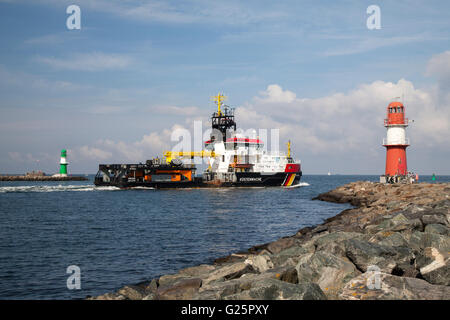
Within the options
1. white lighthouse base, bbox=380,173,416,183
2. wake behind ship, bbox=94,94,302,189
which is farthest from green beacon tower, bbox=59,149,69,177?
white lighthouse base, bbox=380,173,416,183

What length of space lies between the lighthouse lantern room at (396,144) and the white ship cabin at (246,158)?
22.7 metres

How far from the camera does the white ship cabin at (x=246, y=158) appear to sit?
2286 inches

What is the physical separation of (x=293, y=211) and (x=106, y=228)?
15.1 metres

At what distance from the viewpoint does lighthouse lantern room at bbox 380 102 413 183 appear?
36.4 m

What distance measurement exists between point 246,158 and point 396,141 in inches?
1026

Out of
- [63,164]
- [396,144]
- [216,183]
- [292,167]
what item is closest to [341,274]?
[396,144]

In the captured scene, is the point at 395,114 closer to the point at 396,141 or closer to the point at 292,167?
the point at 396,141

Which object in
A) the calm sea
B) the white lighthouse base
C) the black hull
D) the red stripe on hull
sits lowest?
the calm sea

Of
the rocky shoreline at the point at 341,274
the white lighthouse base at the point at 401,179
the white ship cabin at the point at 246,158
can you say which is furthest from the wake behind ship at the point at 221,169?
the rocky shoreline at the point at 341,274

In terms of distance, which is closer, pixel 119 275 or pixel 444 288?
pixel 444 288

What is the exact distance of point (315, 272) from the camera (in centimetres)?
766

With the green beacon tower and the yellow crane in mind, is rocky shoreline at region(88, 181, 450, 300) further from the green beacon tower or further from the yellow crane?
the green beacon tower
